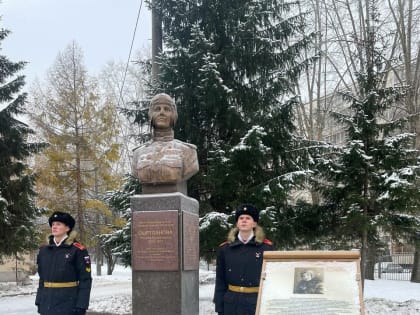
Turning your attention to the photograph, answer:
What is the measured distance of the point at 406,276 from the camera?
80.8 feet

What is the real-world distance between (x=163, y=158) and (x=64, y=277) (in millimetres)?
2151

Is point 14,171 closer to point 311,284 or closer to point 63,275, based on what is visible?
point 63,275

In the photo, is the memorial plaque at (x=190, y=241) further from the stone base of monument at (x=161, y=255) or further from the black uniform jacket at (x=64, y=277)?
the black uniform jacket at (x=64, y=277)

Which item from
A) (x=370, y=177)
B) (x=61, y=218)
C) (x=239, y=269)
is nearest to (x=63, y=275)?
(x=61, y=218)

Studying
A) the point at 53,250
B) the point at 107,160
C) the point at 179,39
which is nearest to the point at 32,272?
the point at 107,160

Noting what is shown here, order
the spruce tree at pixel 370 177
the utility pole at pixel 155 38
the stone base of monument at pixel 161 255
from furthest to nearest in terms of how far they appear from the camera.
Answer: the utility pole at pixel 155 38 → the spruce tree at pixel 370 177 → the stone base of monument at pixel 161 255

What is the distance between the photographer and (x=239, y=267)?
193 inches

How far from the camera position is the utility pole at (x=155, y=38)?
461 inches

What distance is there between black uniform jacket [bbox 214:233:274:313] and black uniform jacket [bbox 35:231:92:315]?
53.4 inches

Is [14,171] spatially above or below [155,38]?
below

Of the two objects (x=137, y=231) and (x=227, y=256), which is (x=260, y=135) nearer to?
A: (x=137, y=231)

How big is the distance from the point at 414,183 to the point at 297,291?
26.5 ft

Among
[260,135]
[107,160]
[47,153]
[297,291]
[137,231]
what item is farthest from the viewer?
[107,160]

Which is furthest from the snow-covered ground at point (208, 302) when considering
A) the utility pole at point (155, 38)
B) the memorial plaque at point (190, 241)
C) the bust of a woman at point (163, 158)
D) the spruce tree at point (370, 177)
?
the utility pole at point (155, 38)
